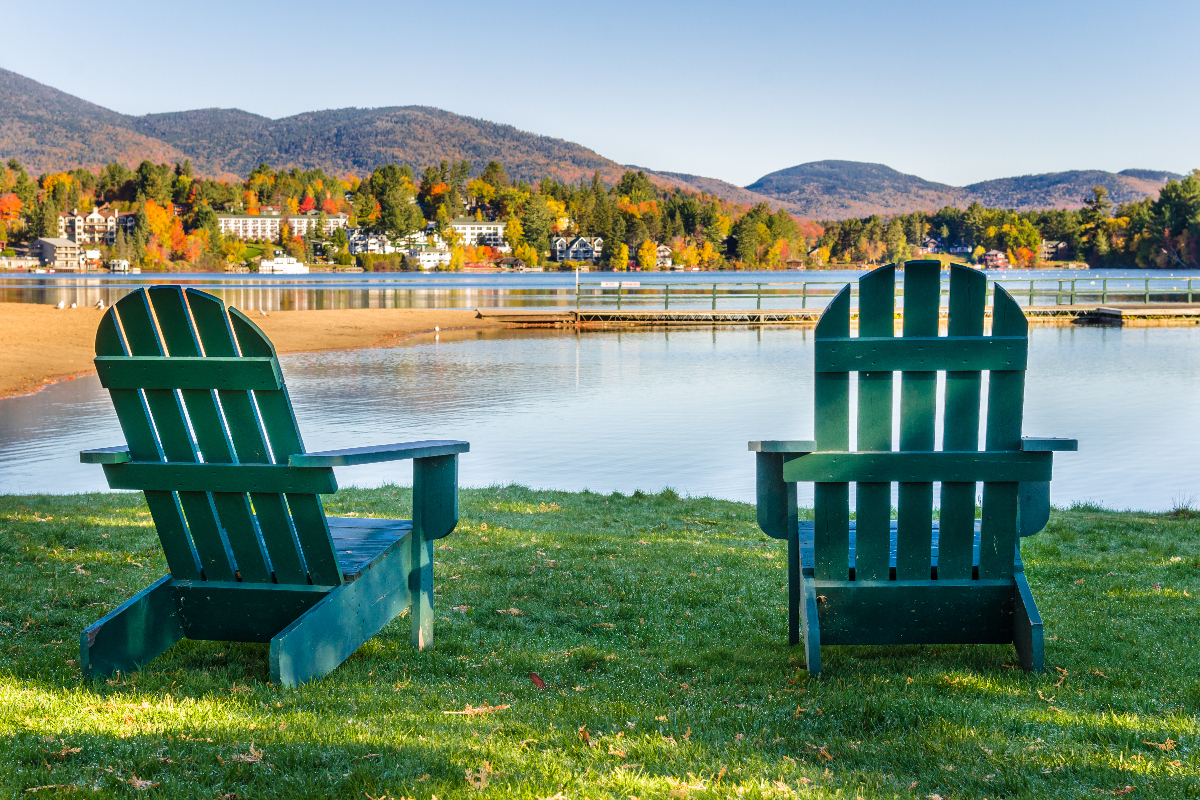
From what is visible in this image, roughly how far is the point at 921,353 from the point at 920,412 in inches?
8.0

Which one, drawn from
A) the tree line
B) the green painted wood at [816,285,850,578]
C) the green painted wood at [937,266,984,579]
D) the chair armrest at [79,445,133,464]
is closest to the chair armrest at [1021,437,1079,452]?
the green painted wood at [937,266,984,579]

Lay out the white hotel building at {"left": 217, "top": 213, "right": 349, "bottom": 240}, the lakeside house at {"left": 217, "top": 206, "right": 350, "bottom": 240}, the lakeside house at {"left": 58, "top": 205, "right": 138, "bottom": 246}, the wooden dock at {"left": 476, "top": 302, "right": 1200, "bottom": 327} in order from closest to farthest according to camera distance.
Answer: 1. the wooden dock at {"left": 476, "top": 302, "right": 1200, "bottom": 327}
2. the lakeside house at {"left": 58, "top": 205, "right": 138, "bottom": 246}
3. the lakeside house at {"left": 217, "top": 206, "right": 350, "bottom": 240}
4. the white hotel building at {"left": 217, "top": 213, "right": 349, "bottom": 240}

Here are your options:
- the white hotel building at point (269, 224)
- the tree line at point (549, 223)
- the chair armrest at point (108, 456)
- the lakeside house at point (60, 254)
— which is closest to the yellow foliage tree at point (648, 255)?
the tree line at point (549, 223)

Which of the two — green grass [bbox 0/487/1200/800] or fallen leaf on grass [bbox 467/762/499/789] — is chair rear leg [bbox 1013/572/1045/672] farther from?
fallen leaf on grass [bbox 467/762/499/789]

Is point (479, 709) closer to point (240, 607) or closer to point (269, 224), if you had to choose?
point (240, 607)

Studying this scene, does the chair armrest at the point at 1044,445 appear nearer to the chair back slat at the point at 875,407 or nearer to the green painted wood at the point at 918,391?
the green painted wood at the point at 918,391

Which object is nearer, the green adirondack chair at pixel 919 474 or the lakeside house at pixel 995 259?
the green adirondack chair at pixel 919 474

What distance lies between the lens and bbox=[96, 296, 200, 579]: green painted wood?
3021mm

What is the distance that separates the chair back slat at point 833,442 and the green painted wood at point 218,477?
156cm

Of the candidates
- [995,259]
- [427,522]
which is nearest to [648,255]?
[995,259]

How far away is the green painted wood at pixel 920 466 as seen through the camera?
3.03m

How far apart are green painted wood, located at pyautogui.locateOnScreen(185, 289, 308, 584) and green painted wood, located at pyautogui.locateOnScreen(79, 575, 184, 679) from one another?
0.48m

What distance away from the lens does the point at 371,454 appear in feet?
10.0

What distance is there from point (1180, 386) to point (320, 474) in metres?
19.9
